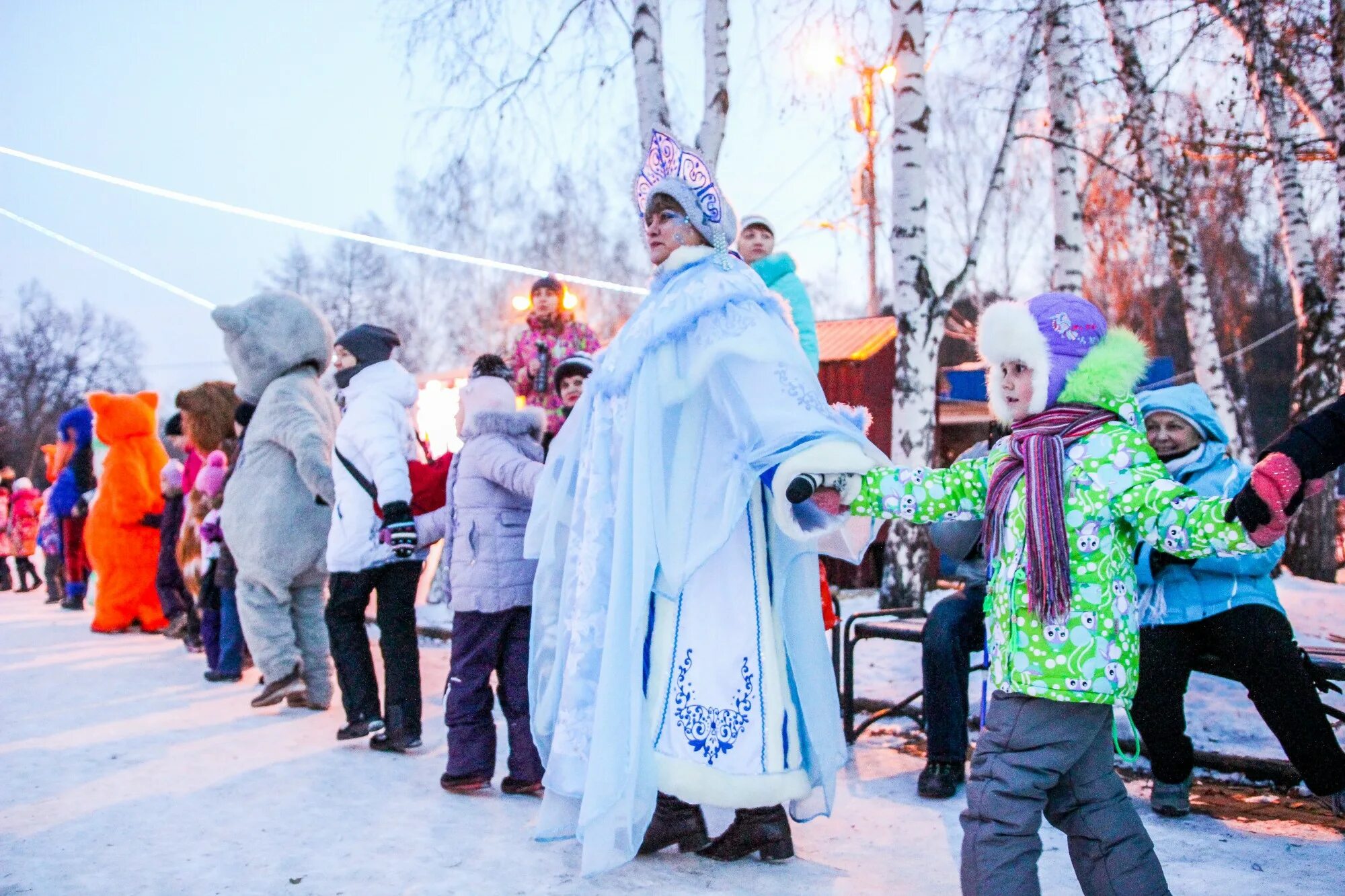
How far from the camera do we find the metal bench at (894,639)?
3.93m

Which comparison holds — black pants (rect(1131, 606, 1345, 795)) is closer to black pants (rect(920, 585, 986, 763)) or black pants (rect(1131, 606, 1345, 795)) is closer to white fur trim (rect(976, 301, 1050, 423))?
black pants (rect(920, 585, 986, 763))

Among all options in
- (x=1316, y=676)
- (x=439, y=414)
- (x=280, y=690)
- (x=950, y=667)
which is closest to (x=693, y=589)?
(x=950, y=667)

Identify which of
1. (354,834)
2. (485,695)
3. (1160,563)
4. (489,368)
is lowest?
(354,834)

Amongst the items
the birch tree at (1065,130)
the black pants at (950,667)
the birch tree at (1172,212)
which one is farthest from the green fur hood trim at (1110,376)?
the birch tree at (1172,212)

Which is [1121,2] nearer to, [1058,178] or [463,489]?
[1058,178]

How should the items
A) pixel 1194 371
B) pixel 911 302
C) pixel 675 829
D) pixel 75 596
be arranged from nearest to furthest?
pixel 675 829 → pixel 911 302 → pixel 75 596 → pixel 1194 371

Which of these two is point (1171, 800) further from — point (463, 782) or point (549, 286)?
point (549, 286)

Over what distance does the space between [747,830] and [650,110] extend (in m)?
5.93

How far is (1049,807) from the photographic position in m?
2.70

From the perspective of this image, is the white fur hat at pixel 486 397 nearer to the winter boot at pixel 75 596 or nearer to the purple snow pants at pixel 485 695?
the purple snow pants at pixel 485 695

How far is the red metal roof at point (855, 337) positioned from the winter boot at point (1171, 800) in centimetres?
854

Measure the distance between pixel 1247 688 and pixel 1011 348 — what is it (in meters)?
1.86

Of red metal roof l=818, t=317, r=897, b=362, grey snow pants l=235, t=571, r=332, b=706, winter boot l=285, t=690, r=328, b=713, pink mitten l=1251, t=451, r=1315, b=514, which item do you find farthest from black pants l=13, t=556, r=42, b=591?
pink mitten l=1251, t=451, r=1315, b=514

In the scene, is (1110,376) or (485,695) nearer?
(1110,376)
